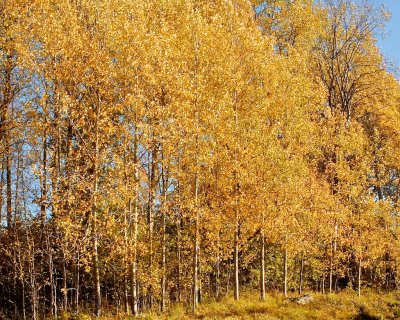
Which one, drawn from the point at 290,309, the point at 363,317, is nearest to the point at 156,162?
the point at 290,309

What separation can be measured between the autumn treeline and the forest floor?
691 mm

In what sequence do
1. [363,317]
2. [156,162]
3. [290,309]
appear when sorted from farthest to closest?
[363,317], [290,309], [156,162]

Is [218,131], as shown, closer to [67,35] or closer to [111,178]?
[111,178]

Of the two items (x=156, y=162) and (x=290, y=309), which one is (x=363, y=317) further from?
(x=156, y=162)

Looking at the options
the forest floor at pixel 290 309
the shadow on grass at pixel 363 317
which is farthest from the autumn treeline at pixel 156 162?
the shadow on grass at pixel 363 317

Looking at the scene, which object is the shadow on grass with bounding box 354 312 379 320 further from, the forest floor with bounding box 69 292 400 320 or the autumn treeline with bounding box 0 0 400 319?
the autumn treeline with bounding box 0 0 400 319

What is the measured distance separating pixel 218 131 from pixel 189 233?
16.3 feet

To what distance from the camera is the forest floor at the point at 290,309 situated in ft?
52.7

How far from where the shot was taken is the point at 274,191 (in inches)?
764

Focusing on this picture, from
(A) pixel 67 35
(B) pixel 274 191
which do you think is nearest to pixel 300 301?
(B) pixel 274 191

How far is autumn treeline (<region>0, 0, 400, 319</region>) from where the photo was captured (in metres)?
14.9

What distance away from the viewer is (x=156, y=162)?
15.8 metres

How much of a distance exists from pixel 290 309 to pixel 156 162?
8.72 m

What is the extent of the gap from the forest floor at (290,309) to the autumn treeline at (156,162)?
27.2 inches
